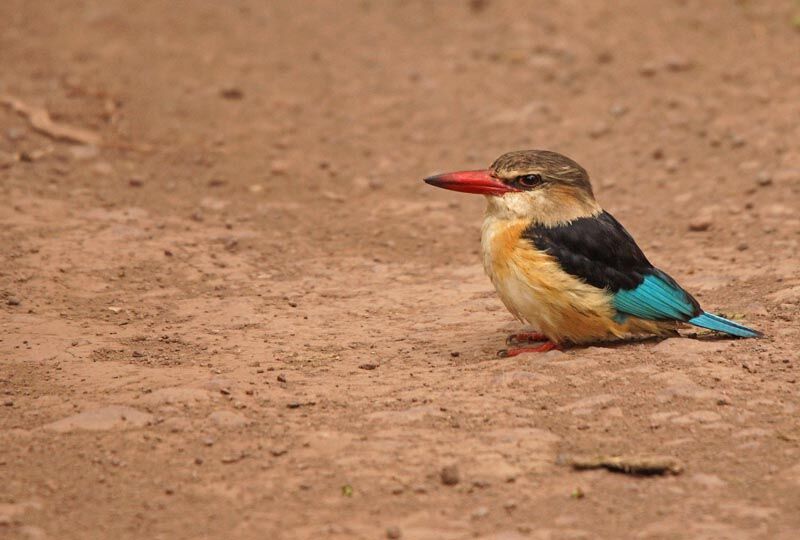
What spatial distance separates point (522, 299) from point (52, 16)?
687cm

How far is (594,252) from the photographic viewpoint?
520cm

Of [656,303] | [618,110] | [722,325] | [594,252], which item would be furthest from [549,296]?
[618,110]

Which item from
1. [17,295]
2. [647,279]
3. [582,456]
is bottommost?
[17,295]

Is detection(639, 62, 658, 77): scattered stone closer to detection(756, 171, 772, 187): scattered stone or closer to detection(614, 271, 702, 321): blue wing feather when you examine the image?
detection(756, 171, 772, 187): scattered stone

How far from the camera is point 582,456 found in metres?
4.05

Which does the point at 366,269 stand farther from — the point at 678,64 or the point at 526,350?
the point at 678,64

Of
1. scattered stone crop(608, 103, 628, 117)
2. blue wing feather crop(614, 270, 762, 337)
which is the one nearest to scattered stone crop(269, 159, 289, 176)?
scattered stone crop(608, 103, 628, 117)

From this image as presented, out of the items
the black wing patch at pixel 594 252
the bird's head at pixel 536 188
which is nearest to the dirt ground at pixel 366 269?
the black wing patch at pixel 594 252

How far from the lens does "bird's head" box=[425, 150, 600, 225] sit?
17.7ft

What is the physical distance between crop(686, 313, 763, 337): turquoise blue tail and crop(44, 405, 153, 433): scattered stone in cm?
243

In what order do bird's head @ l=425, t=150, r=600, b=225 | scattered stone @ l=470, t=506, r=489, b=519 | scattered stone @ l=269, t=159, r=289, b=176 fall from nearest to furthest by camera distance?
scattered stone @ l=470, t=506, r=489, b=519 < bird's head @ l=425, t=150, r=600, b=225 < scattered stone @ l=269, t=159, r=289, b=176

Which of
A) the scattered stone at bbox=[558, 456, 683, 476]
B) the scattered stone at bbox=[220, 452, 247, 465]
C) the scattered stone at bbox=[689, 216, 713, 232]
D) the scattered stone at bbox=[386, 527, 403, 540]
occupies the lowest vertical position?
the scattered stone at bbox=[220, 452, 247, 465]

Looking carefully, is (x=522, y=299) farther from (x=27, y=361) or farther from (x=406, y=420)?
(x=27, y=361)

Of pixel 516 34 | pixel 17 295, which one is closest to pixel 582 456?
pixel 17 295
